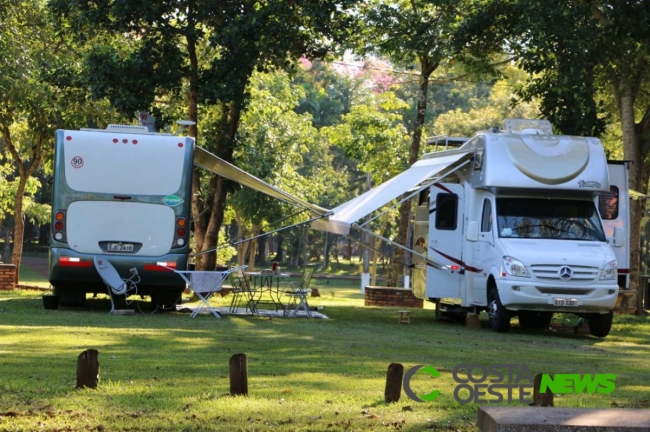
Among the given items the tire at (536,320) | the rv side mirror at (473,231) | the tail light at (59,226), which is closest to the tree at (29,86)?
the tail light at (59,226)

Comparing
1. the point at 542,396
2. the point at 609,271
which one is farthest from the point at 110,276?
the point at 542,396

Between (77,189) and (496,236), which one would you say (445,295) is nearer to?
(496,236)

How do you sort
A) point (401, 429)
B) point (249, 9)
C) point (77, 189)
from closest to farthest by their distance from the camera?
point (401, 429) → point (77, 189) → point (249, 9)

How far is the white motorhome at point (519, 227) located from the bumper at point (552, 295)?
0.02 m

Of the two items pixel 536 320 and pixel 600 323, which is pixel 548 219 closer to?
pixel 600 323

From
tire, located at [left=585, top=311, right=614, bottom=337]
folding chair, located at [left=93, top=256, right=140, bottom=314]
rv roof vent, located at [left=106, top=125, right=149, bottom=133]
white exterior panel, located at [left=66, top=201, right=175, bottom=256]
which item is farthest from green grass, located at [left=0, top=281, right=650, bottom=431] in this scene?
rv roof vent, located at [left=106, top=125, right=149, bottom=133]

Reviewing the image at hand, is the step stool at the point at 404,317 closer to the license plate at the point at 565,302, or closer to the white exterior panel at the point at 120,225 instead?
the license plate at the point at 565,302

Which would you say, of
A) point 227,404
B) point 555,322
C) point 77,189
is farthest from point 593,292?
point 227,404

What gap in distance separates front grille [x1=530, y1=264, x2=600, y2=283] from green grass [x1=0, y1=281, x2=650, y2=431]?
95 cm

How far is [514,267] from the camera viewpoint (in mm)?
17141

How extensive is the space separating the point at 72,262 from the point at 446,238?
6.38 m

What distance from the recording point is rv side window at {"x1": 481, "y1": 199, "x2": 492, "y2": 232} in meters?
18.1

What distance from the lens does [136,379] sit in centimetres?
1005

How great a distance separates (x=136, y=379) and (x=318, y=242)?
2831 inches
